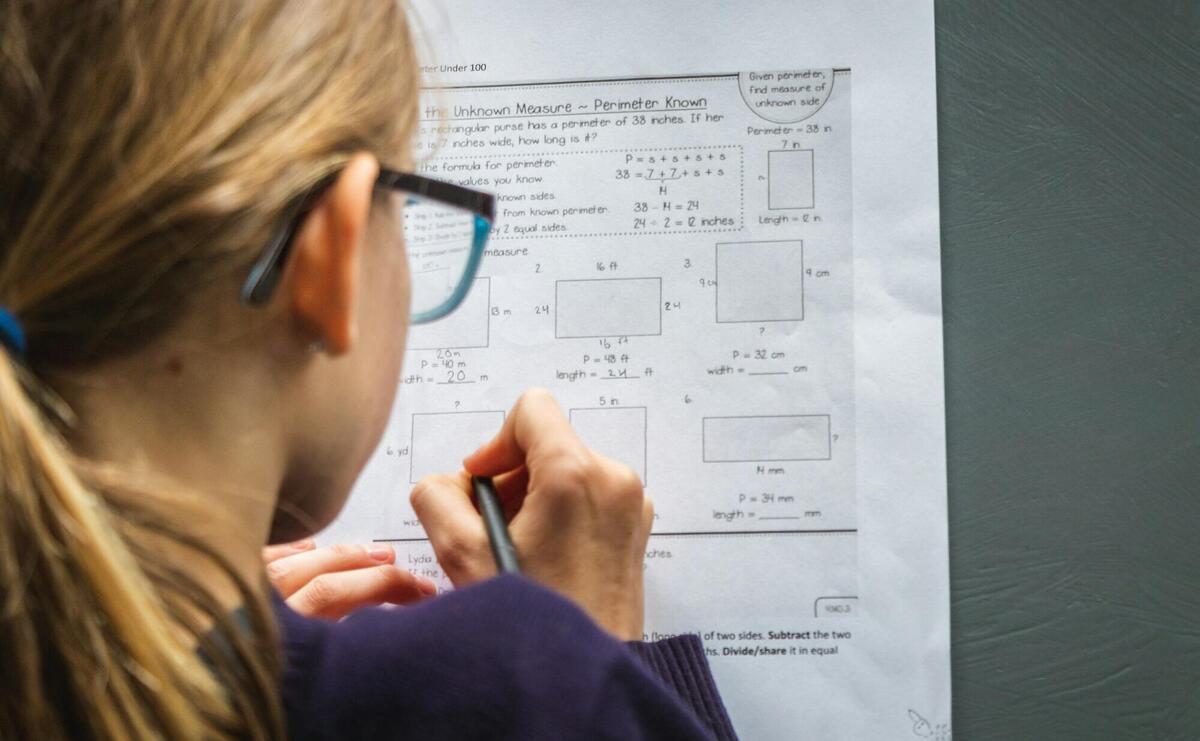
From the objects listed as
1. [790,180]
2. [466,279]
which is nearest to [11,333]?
[466,279]

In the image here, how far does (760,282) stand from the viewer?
1.87 ft

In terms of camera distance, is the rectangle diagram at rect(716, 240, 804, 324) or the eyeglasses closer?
the eyeglasses

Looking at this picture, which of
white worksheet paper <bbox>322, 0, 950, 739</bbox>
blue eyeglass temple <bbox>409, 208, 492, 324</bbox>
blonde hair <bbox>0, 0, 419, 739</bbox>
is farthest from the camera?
white worksheet paper <bbox>322, 0, 950, 739</bbox>

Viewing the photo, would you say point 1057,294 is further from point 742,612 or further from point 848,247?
point 742,612

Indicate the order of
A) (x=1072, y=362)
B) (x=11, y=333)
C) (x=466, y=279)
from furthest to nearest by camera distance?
1. (x=1072, y=362)
2. (x=466, y=279)
3. (x=11, y=333)

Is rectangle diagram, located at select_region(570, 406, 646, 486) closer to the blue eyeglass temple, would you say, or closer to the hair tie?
the blue eyeglass temple

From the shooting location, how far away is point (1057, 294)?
1.81 feet

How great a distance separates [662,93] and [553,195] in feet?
0.28

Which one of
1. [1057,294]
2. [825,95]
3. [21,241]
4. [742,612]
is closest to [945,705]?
[742,612]

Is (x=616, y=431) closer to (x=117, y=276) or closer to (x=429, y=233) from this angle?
(x=429, y=233)

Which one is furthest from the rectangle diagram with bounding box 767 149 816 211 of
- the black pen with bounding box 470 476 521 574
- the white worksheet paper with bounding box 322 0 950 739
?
the black pen with bounding box 470 476 521 574

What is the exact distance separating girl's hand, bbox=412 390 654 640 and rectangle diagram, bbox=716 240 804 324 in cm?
12

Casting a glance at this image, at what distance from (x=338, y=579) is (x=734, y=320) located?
0.83ft

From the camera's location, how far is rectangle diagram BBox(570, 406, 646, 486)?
0.56m
